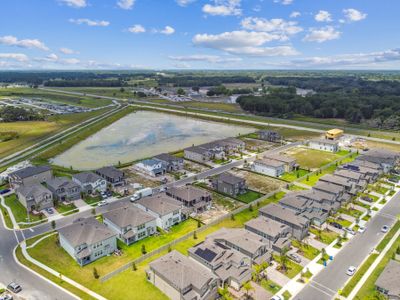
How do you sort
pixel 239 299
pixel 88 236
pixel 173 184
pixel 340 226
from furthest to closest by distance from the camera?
pixel 173 184, pixel 340 226, pixel 88 236, pixel 239 299

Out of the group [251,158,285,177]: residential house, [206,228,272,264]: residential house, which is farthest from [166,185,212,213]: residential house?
[251,158,285,177]: residential house

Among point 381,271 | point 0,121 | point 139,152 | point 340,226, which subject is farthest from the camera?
point 0,121

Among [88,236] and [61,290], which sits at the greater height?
[88,236]

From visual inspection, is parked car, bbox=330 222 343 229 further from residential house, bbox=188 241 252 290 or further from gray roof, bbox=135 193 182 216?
gray roof, bbox=135 193 182 216

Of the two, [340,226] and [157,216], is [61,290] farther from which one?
[340,226]

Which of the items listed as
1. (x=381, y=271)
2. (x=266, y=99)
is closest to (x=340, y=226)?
(x=381, y=271)

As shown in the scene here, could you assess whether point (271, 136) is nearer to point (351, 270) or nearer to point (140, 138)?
point (140, 138)

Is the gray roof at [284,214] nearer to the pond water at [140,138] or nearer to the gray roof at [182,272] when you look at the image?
the gray roof at [182,272]
